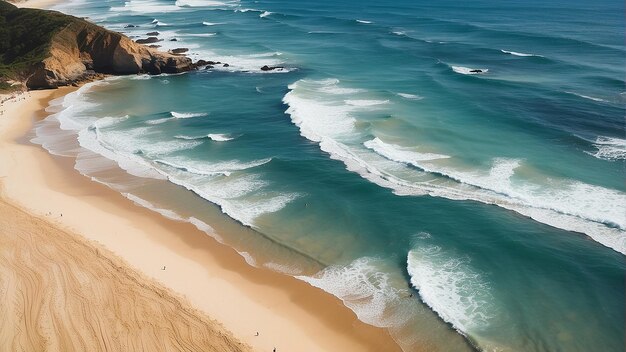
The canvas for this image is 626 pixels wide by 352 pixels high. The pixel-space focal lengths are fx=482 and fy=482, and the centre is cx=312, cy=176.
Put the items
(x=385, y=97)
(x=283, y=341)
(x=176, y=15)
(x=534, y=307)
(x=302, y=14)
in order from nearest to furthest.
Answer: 1. (x=283, y=341)
2. (x=534, y=307)
3. (x=385, y=97)
4. (x=302, y=14)
5. (x=176, y=15)

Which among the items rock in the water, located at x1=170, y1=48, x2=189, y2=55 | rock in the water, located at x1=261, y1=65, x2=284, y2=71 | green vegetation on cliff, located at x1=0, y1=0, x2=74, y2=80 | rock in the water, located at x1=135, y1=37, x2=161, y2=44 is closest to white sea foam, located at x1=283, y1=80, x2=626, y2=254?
rock in the water, located at x1=261, y1=65, x2=284, y2=71

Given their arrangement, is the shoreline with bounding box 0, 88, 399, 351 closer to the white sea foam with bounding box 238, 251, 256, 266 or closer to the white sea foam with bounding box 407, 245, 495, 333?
the white sea foam with bounding box 238, 251, 256, 266

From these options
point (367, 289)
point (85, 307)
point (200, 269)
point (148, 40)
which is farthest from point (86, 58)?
point (367, 289)

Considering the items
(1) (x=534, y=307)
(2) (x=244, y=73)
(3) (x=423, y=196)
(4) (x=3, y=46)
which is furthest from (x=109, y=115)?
(1) (x=534, y=307)

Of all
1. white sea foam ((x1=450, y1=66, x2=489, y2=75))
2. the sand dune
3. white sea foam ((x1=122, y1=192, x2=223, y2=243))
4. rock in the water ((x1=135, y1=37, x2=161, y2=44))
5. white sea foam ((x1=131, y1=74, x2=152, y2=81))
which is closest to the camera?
the sand dune

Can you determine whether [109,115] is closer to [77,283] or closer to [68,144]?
[68,144]

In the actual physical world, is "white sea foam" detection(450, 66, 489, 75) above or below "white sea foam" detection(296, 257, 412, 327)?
above
